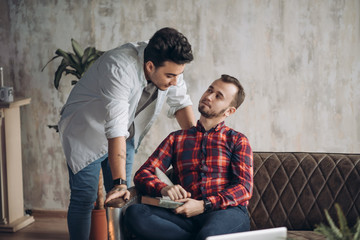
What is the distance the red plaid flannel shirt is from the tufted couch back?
18 cm

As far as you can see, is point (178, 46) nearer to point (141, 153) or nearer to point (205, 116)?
point (205, 116)

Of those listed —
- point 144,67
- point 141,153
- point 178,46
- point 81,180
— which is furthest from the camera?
point 141,153

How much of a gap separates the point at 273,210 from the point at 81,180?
3.20 feet

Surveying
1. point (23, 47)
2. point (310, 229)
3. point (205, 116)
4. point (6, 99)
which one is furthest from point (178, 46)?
point (23, 47)

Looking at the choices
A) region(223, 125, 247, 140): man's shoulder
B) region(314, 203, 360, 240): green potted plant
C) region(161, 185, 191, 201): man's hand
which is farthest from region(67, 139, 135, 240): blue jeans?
region(314, 203, 360, 240): green potted plant

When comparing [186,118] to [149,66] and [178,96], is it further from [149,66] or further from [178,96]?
[149,66]

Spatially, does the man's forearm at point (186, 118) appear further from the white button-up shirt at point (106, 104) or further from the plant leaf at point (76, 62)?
the plant leaf at point (76, 62)

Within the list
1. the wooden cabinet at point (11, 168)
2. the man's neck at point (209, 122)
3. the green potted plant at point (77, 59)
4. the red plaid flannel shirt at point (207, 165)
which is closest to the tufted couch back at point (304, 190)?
the red plaid flannel shirt at point (207, 165)

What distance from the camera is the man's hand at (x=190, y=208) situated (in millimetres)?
2117

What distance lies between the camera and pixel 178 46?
214 centimetres

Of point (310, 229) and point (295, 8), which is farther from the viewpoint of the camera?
point (295, 8)

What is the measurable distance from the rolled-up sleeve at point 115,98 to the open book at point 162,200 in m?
0.28

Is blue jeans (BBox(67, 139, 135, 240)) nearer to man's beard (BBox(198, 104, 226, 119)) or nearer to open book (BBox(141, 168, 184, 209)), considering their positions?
open book (BBox(141, 168, 184, 209))

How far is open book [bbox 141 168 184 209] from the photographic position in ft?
6.86
